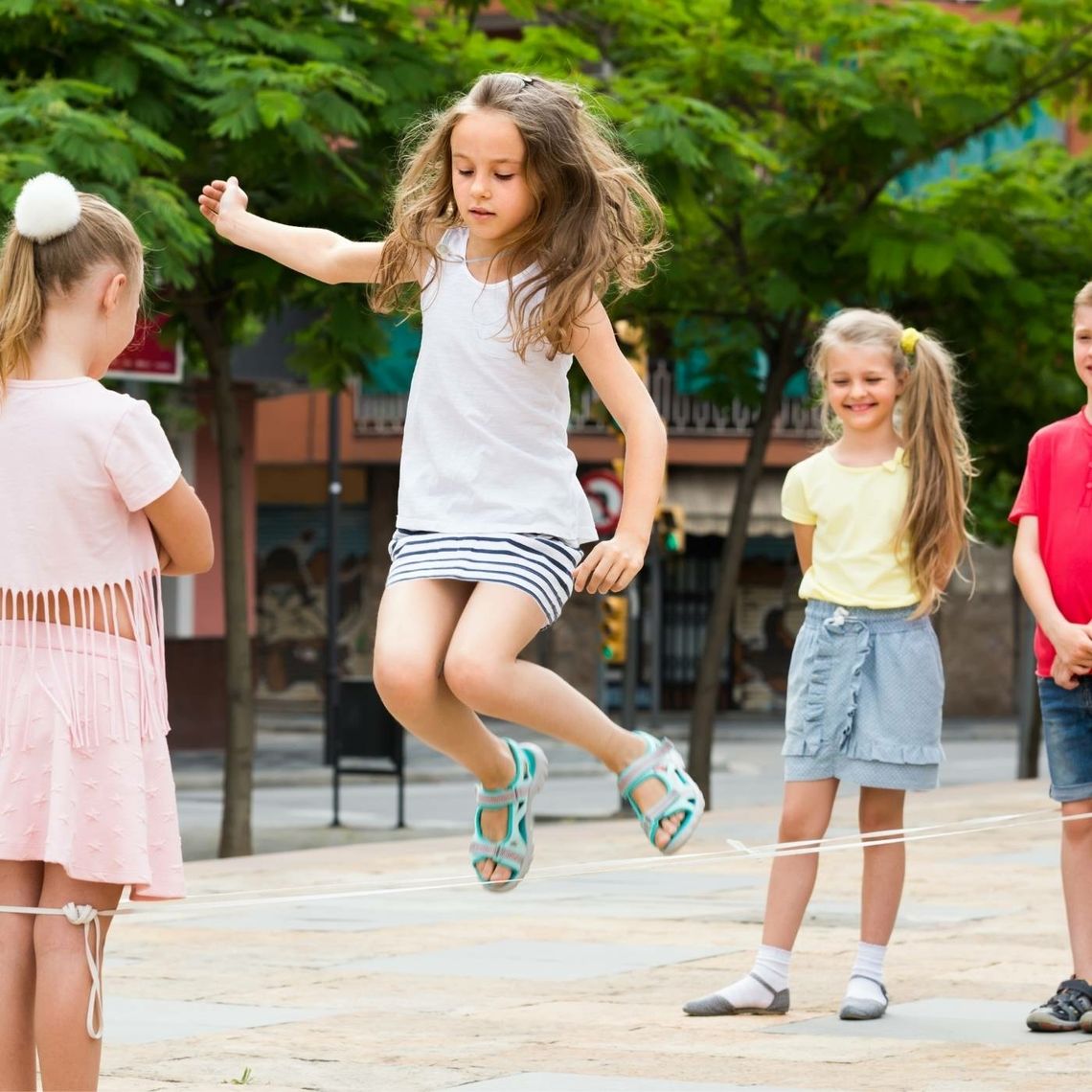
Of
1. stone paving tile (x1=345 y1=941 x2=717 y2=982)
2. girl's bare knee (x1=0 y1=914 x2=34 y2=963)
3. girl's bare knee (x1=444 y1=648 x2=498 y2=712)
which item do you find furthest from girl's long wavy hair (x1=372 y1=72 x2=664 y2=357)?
stone paving tile (x1=345 y1=941 x2=717 y2=982)

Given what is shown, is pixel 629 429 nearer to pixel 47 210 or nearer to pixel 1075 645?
pixel 47 210

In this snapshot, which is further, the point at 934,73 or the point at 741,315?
the point at 741,315

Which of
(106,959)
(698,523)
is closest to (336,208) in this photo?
(106,959)

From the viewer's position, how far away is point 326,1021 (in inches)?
252

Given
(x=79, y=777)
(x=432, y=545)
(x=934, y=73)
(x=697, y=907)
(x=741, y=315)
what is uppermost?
(x=934, y=73)

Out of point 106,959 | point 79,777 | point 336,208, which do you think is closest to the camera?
point 79,777

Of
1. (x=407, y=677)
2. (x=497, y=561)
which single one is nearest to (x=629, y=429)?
(x=497, y=561)

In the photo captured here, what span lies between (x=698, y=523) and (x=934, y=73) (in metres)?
23.2

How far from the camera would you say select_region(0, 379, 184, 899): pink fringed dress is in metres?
4.28

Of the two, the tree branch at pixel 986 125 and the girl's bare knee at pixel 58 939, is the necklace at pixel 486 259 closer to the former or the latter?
the girl's bare knee at pixel 58 939

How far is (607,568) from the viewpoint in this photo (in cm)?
448

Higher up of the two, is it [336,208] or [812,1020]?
[336,208]

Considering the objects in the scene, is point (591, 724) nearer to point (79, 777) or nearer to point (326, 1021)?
point (79, 777)

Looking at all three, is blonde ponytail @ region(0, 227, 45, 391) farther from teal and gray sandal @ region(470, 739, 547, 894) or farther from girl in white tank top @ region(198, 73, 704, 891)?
teal and gray sandal @ region(470, 739, 547, 894)
